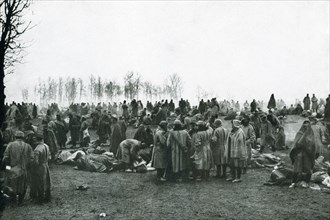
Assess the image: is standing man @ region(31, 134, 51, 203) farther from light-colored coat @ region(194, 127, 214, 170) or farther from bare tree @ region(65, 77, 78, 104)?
bare tree @ region(65, 77, 78, 104)

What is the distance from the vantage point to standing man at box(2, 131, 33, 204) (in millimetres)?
8664

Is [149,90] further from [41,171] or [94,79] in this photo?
[41,171]

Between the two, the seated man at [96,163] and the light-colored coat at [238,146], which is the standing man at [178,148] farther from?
the seated man at [96,163]

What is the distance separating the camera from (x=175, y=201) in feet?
29.6

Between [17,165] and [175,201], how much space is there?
12.7ft

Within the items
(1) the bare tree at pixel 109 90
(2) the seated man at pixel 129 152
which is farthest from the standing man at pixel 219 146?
(1) the bare tree at pixel 109 90

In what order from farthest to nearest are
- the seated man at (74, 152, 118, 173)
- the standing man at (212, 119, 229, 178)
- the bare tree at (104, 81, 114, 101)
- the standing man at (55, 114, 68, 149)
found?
the bare tree at (104, 81, 114, 101), the standing man at (55, 114, 68, 149), the seated man at (74, 152, 118, 173), the standing man at (212, 119, 229, 178)

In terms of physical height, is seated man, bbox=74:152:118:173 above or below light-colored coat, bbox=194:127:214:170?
below

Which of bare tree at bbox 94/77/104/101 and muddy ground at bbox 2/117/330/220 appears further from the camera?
bare tree at bbox 94/77/104/101

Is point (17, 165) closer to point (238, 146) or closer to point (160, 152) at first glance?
point (160, 152)

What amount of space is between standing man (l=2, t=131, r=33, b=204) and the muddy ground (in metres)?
0.46

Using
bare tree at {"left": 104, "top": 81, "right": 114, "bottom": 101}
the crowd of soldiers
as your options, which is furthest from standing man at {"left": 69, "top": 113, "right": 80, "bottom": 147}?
bare tree at {"left": 104, "top": 81, "right": 114, "bottom": 101}

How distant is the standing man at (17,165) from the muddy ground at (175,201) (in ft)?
1.50

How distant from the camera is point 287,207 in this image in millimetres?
8336
